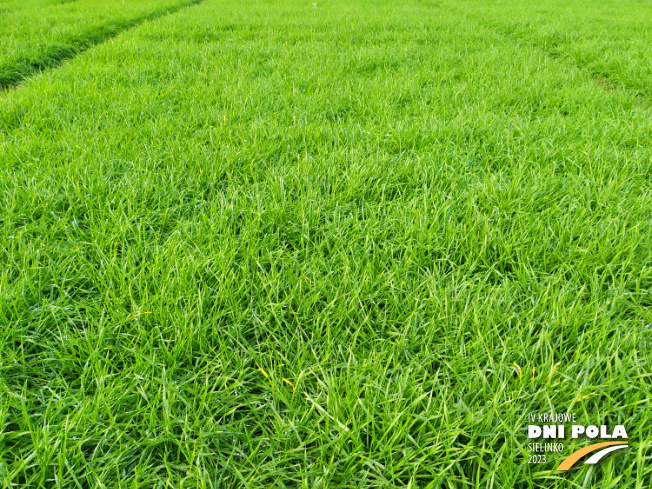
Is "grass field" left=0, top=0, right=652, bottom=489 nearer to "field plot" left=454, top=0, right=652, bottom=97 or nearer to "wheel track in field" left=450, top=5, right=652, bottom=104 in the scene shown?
"wheel track in field" left=450, top=5, right=652, bottom=104

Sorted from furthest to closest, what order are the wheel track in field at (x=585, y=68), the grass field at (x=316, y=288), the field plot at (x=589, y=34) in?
the field plot at (x=589, y=34) → the wheel track in field at (x=585, y=68) → the grass field at (x=316, y=288)

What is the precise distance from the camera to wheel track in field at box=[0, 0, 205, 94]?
4367 millimetres

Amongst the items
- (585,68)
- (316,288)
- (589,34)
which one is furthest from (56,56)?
(589,34)

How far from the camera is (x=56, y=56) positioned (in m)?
5.29

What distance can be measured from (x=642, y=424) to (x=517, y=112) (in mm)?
2737

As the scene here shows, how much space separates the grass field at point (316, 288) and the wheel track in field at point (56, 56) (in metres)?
1.59

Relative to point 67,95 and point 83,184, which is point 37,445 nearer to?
point 83,184

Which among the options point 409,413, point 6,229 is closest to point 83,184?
point 6,229

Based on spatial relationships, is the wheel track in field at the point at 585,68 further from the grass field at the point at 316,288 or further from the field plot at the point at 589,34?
the grass field at the point at 316,288

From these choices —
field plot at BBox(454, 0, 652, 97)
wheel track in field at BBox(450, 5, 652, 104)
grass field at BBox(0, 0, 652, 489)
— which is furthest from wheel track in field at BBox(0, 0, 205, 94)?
field plot at BBox(454, 0, 652, 97)

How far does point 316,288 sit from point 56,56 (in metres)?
6.04

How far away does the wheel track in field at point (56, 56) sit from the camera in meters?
4.37

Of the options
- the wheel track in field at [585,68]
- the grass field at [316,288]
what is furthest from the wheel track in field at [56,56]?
the wheel track in field at [585,68]

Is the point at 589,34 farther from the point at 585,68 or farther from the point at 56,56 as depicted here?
the point at 56,56
